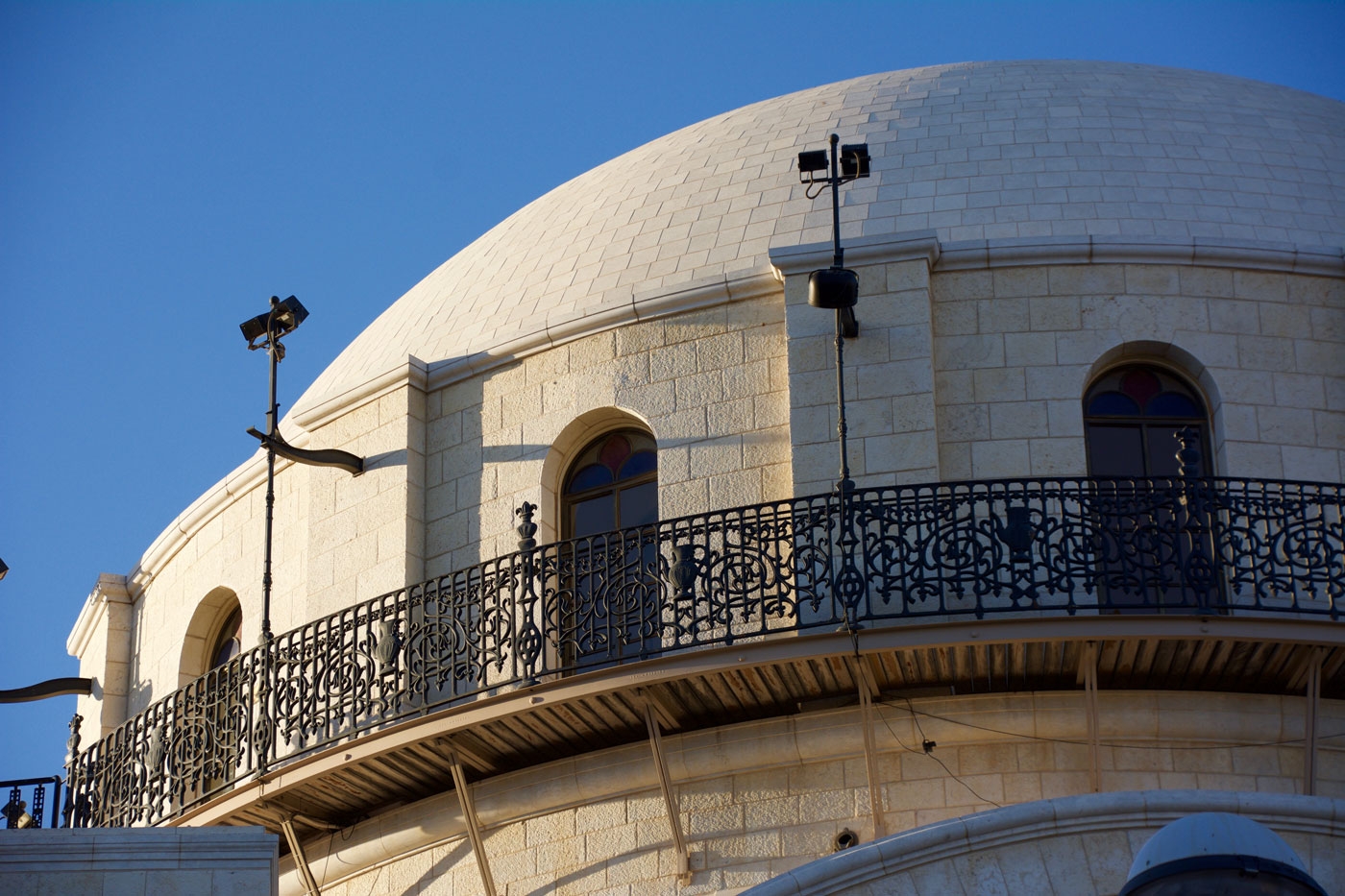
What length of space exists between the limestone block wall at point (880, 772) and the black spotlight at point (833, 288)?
289cm

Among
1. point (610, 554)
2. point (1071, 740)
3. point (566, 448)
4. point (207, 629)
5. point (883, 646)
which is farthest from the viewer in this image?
point (207, 629)

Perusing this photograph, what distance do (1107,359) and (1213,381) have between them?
79cm

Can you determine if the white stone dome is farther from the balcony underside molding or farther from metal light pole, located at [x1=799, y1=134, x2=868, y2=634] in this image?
the balcony underside molding

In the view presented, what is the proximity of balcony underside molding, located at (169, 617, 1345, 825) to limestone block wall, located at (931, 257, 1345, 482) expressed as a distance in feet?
6.59

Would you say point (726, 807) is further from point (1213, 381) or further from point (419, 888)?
point (1213, 381)

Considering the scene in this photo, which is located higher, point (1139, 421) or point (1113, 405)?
point (1113, 405)

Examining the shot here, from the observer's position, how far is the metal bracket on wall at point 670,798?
44.6ft

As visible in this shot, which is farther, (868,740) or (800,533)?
(800,533)

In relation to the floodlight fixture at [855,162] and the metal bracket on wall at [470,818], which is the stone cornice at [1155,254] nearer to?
the floodlight fixture at [855,162]

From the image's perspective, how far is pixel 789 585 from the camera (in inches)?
540

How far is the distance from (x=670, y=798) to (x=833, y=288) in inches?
149

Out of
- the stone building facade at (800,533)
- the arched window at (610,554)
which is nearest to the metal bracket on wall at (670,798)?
A: the stone building facade at (800,533)

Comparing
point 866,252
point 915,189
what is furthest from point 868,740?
point 915,189

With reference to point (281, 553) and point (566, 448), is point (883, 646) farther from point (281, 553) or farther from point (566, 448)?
point (281, 553)
